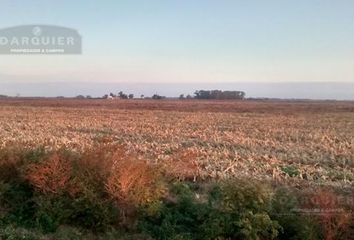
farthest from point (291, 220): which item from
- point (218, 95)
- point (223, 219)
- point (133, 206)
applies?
point (218, 95)

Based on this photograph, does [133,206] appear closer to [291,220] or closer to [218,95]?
[291,220]

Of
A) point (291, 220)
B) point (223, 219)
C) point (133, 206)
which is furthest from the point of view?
point (133, 206)

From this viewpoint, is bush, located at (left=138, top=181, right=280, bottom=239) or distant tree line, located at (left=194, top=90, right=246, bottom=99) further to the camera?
distant tree line, located at (left=194, top=90, right=246, bottom=99)

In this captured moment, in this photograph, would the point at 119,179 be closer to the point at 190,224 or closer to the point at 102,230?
the point at 102,230

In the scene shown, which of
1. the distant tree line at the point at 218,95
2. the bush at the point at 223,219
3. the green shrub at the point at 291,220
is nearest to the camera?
the green shrub at the point at 291,220

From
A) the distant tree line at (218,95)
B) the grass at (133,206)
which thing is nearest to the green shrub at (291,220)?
the grass at (133,206)

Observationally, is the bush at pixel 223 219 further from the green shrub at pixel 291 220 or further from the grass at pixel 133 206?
the green shrub at pixel 291 220

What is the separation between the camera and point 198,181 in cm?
1118

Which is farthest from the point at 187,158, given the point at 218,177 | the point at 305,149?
the point at 305,149

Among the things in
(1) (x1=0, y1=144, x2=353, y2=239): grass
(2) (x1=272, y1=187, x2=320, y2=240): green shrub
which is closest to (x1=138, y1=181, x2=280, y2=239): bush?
(1) (x1=0, y1=144, x2=353, y2=239): grass

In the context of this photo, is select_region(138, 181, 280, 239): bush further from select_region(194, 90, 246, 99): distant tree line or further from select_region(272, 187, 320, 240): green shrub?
select_region(194, 90, 246, 99): distant tree line

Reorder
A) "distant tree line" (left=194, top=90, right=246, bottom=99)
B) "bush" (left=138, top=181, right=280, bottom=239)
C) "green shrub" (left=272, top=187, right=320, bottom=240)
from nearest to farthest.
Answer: "green shrub" (left=272, top=187, right=320, bottom=240) < "bush" (left=138, top=181, right=280, bottom=239) < "distant tree line" (left=194, top=90, right=246, bottom=99)

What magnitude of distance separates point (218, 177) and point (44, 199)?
503cm

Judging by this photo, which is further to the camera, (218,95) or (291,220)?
(218,95)
